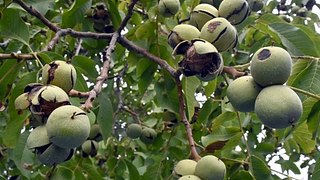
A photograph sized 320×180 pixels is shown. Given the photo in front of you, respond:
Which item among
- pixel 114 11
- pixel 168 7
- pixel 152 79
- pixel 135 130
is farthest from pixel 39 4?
pixel 135 130

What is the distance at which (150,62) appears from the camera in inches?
89.9

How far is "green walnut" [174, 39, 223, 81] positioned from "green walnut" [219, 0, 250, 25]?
0.28m

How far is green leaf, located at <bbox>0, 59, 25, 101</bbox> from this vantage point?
1.93 metres

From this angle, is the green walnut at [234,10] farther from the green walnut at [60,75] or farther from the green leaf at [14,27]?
the green leaf at [14,27]

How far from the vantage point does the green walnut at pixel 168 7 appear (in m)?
2.16

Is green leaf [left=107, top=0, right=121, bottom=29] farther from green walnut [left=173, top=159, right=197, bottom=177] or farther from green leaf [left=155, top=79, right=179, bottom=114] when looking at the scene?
green walnut [left=173, top=159, right=197, bottom=177]

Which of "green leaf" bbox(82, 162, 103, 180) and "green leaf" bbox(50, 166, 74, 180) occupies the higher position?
"green leaf" bbox(50, 166, 74, 180)

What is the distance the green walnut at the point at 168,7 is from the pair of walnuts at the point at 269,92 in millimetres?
670

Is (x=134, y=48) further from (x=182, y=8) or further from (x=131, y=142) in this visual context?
(x=131, y=142)

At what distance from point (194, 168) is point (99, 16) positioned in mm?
1150

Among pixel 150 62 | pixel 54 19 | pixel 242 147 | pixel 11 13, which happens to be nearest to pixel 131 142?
pixel 242 147

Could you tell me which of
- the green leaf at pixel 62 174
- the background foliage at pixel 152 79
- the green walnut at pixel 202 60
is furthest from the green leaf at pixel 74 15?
the green walnut at pixel 202 60

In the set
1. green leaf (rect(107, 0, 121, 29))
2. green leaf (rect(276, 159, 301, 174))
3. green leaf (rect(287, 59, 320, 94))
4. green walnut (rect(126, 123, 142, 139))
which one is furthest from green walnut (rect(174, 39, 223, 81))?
green leaf (rect(276, 159, 301, 174))

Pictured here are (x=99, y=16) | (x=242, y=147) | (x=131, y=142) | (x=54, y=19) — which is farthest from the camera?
(x=131, y=142)
